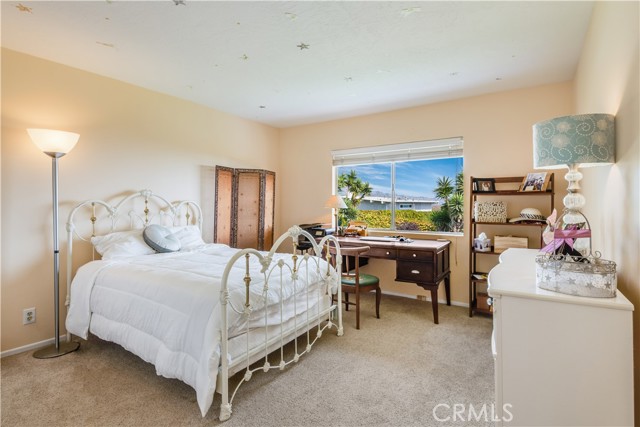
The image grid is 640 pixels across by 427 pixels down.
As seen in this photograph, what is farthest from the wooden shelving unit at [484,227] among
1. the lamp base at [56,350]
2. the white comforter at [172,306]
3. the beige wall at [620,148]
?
the lamp base at [56,350]

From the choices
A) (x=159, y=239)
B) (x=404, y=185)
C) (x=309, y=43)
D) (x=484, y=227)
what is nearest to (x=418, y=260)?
(x=484, y=227)

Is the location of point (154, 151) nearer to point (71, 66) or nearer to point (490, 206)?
point (71, 66)

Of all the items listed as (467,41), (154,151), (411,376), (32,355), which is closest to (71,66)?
(154,151)

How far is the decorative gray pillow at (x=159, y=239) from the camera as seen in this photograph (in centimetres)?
296

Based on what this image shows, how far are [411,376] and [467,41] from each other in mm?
2493

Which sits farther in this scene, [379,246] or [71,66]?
[379,246]

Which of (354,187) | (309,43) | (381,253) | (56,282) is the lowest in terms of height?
(56,282)

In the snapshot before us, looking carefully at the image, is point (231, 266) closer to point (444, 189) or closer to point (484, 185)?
point (484, 185)

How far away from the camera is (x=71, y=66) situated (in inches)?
110

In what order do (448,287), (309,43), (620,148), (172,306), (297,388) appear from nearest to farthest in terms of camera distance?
(620,148)
(172,306)
(297,388)
(309,43)
(448,287)

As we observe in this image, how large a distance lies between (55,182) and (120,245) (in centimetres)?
70

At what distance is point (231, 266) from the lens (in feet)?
5.52

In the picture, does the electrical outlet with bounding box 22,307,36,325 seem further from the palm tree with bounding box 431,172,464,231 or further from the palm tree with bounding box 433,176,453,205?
the palm tree with bounding box 433,176,453,205

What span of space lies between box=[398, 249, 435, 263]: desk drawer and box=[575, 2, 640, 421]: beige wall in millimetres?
1342
